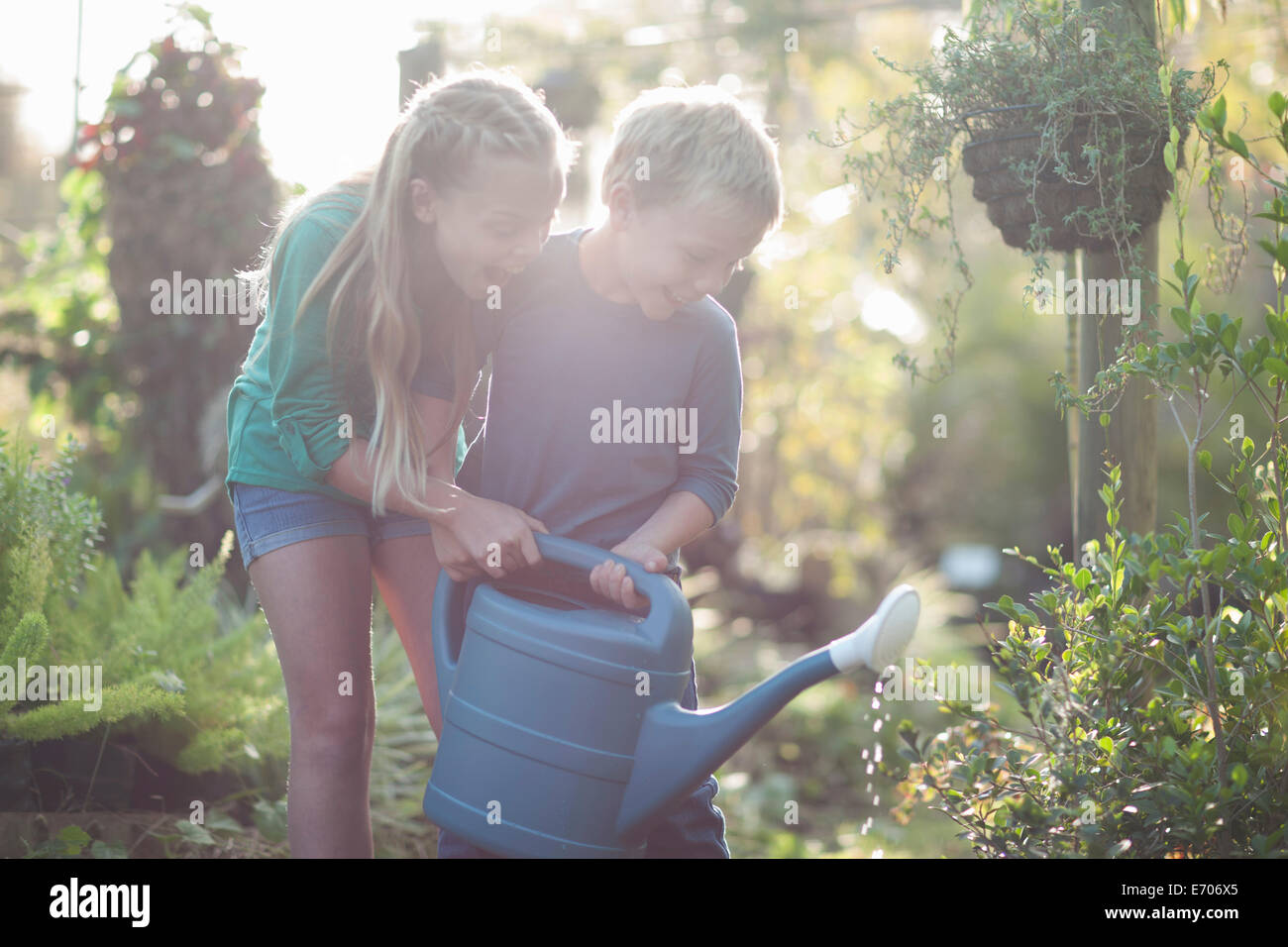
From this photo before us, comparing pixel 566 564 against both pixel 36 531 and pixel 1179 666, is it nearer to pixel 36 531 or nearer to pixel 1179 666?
pixel 1179 666

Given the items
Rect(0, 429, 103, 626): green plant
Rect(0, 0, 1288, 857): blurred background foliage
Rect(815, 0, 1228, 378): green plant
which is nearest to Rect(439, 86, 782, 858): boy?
Rect(815, 0, 1228, 378): green plant

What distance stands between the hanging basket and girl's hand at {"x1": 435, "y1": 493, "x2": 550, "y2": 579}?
98cm

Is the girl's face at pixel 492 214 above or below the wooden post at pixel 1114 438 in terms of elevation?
above

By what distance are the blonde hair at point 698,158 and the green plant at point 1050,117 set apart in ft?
0.86

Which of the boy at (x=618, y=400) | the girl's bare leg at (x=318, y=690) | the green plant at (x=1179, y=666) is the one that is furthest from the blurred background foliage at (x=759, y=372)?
the girl's bare leg at (x=318, y=690)

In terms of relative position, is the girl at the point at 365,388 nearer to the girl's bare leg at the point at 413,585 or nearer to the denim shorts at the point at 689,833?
the girl's bare leg at the point at 413,585

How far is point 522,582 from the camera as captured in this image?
1661 millimetres

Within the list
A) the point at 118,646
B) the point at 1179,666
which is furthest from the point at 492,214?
the point at 118,646

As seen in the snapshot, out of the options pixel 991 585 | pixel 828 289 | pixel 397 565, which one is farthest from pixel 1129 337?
pixel 991 585

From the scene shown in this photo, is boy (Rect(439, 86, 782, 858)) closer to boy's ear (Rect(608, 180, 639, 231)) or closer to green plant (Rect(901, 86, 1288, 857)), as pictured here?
boy's ear (Rect(608, 180, 639, 231))

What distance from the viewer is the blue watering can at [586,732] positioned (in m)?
1.38

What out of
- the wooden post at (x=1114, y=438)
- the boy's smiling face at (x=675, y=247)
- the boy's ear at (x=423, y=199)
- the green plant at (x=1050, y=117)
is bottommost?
the wooden post at (x=1114, y=438)

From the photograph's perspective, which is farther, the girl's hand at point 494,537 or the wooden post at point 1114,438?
the wooden post at point 1114,438
